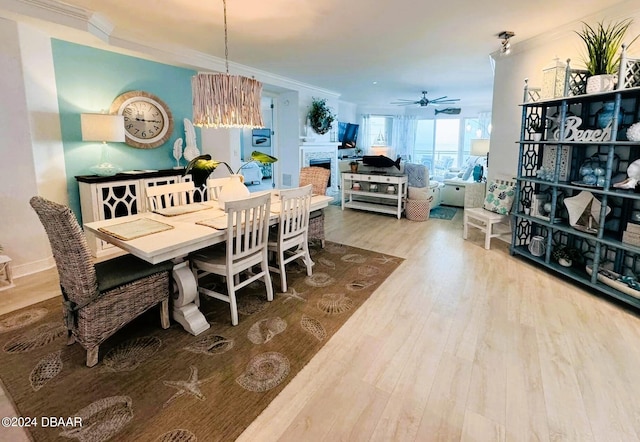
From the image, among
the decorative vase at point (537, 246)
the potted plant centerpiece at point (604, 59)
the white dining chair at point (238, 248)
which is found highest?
the potted plant centerpiece at point (604, 59)

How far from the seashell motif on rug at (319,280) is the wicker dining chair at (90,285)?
4.51 feet

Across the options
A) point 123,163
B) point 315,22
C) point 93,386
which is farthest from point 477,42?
point 93,386

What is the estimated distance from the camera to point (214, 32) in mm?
3711

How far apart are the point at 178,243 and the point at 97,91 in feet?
9.49

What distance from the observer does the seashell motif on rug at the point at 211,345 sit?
220 centimetres

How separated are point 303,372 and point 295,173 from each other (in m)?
5.66

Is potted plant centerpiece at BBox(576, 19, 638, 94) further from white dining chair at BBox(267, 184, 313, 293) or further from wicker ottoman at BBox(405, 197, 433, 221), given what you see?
wicker ottoman at BBox(405, 197, 433, 221)

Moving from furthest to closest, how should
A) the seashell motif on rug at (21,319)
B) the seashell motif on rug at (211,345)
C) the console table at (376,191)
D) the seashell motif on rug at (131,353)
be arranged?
the console table at (376,191), the seashell motif on rug at (21,319), the seashell motif on rug at (211,345), the seashell motif on rug at (131,353)

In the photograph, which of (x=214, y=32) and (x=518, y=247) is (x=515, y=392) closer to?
(x=518, y=247)

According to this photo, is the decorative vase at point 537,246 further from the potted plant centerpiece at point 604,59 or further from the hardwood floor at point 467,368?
the potted plant centerpiece at point 604,59

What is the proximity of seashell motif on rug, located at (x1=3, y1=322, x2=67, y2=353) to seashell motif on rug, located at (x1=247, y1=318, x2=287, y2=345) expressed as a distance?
1305 mm

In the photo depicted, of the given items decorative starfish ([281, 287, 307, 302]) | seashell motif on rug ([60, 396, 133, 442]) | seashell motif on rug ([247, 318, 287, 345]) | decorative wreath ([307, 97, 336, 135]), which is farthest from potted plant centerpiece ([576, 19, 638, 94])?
decorative wreath ([307, 97, 336, 135])

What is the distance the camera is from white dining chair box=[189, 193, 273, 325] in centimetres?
237

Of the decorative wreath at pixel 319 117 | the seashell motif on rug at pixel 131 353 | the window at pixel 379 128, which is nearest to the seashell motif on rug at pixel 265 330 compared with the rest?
the seashell motif on rug at pixel 131 353
